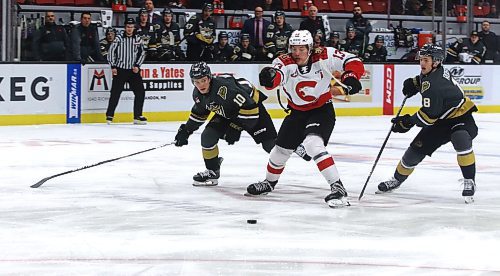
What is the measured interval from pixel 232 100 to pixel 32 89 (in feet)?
21.4

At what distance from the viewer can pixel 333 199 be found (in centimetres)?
638

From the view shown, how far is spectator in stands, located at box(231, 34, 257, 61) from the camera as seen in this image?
50.3 ft

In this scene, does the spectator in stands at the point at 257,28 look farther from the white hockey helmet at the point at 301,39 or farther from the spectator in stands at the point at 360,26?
the white hockey helmet at the point at 301,39

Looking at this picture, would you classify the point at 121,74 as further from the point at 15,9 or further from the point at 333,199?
the point at 333,199

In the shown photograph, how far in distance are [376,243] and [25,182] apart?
135 inches

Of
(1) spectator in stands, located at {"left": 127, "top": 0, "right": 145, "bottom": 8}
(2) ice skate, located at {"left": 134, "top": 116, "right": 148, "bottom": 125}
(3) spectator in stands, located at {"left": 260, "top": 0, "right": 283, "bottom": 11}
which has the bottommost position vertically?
(2) ice skate, located at {"left": 134, "top": 116, "right": 148, "bottom": 125}

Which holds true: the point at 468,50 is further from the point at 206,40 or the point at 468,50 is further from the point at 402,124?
the point at 402,124

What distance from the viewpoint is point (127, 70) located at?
44.6 feet

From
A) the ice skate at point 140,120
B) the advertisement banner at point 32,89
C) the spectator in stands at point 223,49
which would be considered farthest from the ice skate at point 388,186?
the spectator in stands at point 223,49

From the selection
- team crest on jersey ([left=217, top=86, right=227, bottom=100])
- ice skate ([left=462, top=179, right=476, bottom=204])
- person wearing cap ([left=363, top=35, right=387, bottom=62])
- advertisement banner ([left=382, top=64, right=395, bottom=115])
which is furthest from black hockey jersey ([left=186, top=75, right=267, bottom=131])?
person wearing cap ([left=363, top=35, right=387, bottom=62])

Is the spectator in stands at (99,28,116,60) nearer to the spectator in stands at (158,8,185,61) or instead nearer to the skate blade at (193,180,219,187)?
the spectator in stands at (158,8,185,61)

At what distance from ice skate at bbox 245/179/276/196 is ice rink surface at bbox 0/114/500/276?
0.07 metres

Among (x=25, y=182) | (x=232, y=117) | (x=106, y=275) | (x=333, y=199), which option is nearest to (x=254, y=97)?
(x=232, y=117)

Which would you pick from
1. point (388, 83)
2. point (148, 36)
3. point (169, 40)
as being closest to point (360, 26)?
point (388, 83)
